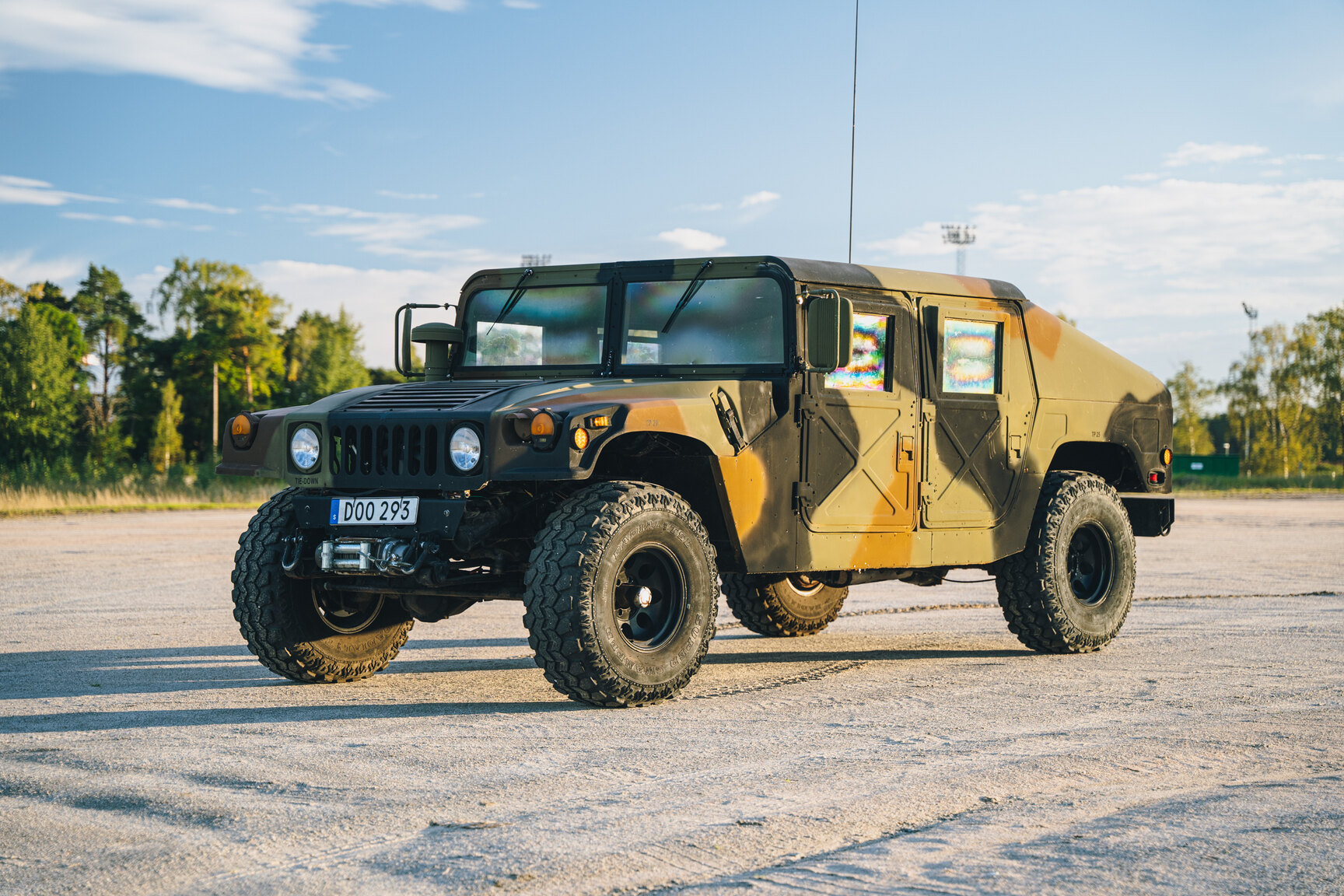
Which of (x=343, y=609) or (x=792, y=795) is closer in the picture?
(x=792, y=795)

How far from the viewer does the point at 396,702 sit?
7.08 metres

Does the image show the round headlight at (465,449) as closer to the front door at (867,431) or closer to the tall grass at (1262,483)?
the front door at (867,431)

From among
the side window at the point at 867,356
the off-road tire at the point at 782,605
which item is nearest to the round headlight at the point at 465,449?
the side window at the point at 867,356

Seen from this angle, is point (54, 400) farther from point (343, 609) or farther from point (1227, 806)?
point (1227, 806)

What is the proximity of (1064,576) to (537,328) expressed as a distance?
370cm

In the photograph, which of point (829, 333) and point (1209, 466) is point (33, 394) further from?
point (829, 333)

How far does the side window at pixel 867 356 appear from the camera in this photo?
8141mm

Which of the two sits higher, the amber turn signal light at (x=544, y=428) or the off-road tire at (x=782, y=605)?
the amber turn signal light at (x=544, y=428)

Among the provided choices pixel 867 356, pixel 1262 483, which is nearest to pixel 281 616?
pixel 867 356

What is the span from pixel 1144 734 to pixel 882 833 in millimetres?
2192

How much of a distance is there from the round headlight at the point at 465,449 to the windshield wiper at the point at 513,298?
202cm

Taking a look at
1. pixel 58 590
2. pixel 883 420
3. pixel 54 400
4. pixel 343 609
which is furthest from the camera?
pixel 54 400

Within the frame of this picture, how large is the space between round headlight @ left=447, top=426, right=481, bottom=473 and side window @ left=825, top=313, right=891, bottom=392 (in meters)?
2.36

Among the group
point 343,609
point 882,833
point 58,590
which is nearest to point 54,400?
point 58,590
